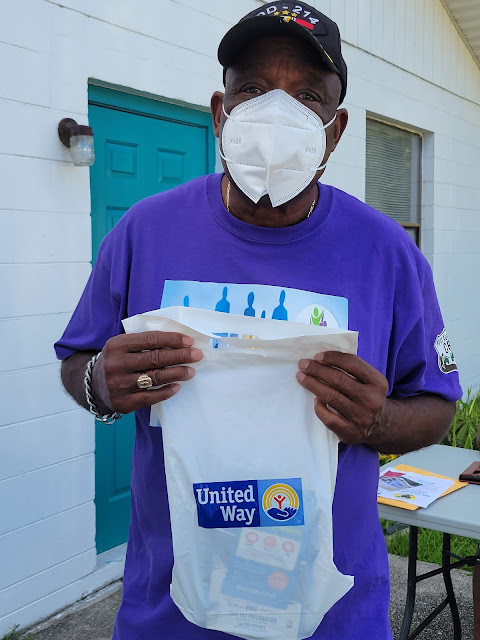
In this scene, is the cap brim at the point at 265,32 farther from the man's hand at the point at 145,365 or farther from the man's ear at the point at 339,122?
the man's hand at the point at 145,365

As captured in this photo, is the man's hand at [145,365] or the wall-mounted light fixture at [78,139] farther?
the wall-mounted light fixture at [78,139]

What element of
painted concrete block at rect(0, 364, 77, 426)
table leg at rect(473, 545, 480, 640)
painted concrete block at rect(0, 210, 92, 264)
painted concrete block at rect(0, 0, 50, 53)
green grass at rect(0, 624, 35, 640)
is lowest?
green grass at rect(0, 624, 35, 640)

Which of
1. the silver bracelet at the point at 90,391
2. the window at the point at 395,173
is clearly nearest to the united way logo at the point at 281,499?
the silver bracelet at the point at 90,391

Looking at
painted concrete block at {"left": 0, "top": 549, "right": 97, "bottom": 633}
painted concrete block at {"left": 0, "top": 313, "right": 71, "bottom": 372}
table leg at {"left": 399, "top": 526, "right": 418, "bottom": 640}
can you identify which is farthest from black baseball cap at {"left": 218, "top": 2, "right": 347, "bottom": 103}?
painted concrete block at {"left": 0, "top": 549, "right": 97, "bottom": 633}

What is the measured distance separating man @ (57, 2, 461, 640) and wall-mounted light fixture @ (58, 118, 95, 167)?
1880 mm

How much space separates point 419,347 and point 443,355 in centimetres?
9

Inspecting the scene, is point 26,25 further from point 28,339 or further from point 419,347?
point 419,347

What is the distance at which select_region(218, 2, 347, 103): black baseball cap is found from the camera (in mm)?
1382

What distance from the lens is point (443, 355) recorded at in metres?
1.55

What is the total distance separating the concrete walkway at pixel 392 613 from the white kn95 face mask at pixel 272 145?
8.62 ft

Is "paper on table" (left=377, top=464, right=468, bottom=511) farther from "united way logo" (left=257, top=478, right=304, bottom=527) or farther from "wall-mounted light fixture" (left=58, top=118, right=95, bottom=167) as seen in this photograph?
"wall-mounted light fixture" (left=58, top=118, right=95, bottom=167)

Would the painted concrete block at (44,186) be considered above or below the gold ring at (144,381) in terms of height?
above

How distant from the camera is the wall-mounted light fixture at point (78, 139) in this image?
328 cm

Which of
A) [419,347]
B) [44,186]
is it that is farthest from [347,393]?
[44,186]
